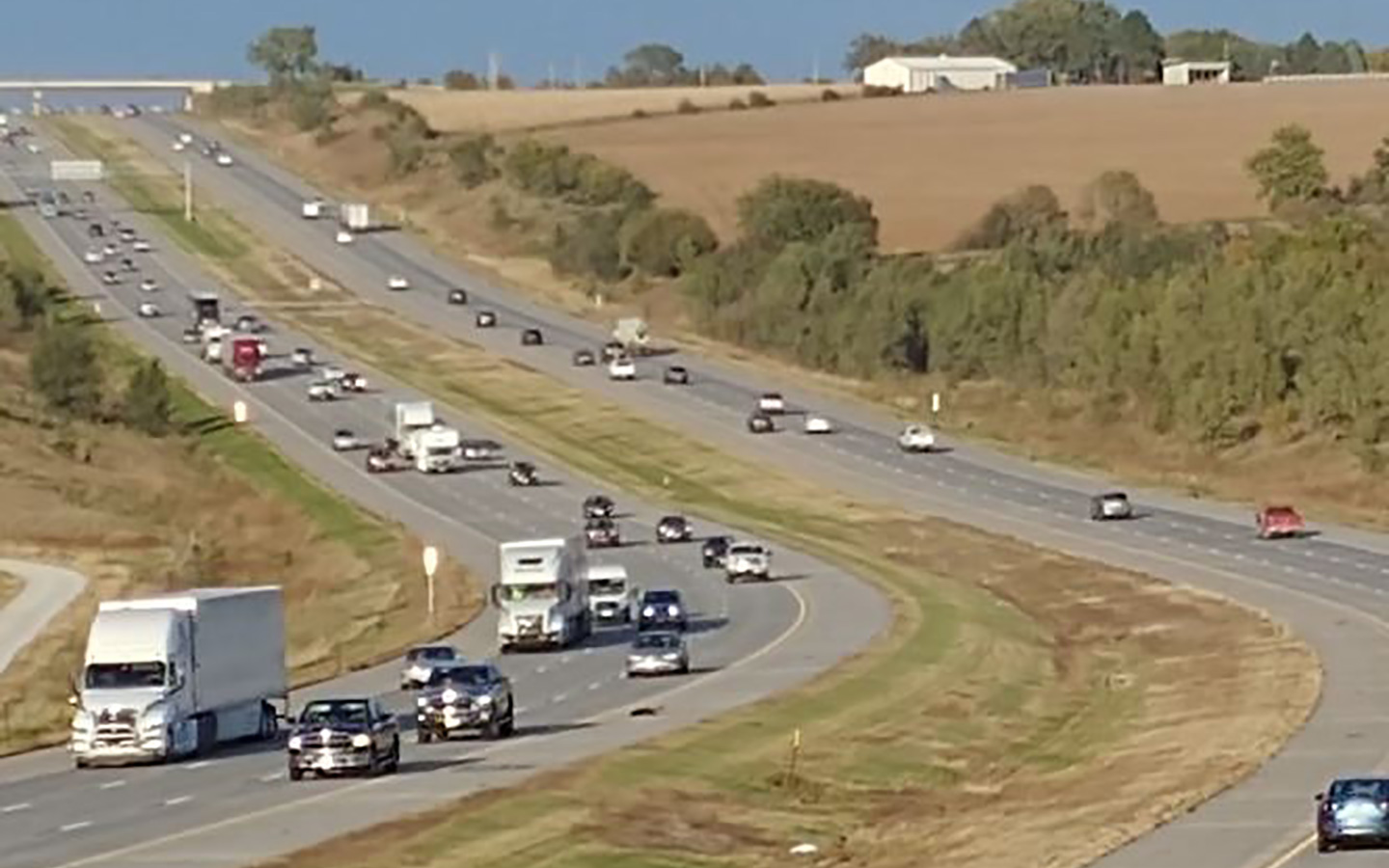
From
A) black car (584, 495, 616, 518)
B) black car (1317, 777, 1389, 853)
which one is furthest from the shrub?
black car (1317, 777, 1389, 853)

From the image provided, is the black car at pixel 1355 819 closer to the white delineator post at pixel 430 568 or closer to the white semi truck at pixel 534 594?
the white semi truck at pixel 534 594

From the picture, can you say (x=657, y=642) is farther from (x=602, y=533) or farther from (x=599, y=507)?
(x=599, y=507)

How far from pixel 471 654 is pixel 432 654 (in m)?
7.15

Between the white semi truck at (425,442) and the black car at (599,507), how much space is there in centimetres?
1212

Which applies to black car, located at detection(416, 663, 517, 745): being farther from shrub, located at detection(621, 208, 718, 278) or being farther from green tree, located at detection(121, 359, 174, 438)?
shrub, located at detection(621, 208, 718, 278)

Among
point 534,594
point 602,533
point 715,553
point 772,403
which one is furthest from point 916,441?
point 534,594

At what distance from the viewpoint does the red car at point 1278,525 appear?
3898 inches

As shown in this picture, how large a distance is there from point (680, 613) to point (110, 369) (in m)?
74.6

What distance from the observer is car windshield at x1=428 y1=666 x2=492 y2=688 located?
192ft

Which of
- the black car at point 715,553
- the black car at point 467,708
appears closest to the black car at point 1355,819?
the black car at point 467,708

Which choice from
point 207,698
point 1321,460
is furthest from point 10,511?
point 207,698

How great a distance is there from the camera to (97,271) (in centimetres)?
19438

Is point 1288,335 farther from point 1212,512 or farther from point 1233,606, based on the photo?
point 1233,606

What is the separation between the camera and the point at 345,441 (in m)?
131
